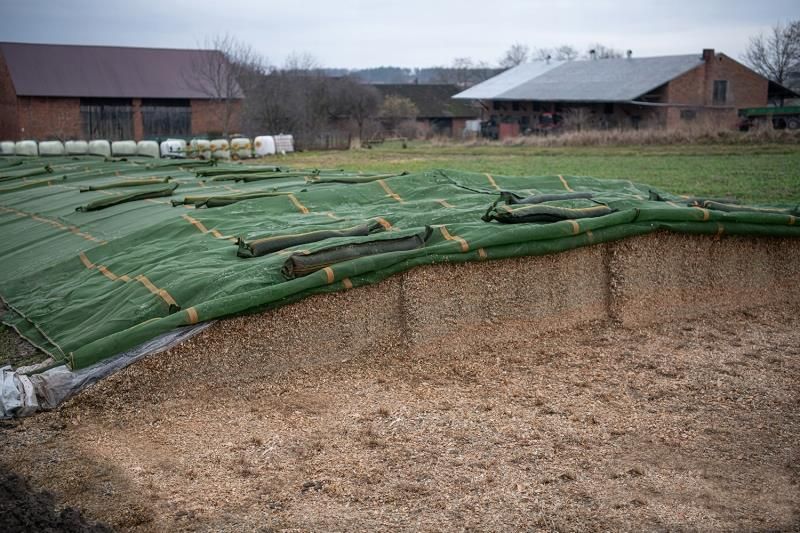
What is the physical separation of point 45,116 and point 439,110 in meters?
31.0

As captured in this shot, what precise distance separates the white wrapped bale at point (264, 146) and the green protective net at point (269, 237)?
20.2 meters

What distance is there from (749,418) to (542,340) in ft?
6.81

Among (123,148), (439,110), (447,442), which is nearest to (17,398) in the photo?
(447,442)

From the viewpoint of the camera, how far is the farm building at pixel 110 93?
37125 mm

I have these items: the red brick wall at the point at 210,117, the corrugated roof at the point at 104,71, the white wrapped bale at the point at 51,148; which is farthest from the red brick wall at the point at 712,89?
the white wrapped bale at the point at 51,148

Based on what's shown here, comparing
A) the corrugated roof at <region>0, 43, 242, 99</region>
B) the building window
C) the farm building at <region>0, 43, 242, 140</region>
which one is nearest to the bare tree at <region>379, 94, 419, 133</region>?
the farm building at <region>0, 43, 242, 140</region>

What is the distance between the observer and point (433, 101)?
61.8m

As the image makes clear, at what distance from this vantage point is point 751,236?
8.27 metres

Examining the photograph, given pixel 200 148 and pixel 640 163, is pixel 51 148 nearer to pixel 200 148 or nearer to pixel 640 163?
pixel 200 148

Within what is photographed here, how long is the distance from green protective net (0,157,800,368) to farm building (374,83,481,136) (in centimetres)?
4921

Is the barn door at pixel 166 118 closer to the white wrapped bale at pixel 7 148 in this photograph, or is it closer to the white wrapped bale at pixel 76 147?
the white wrapped bale at pixel 7 148

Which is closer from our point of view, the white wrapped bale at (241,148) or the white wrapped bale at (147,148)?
the white wrapped bale at (147,148)

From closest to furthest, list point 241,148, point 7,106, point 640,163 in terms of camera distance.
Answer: point 640,163
point 241,148
point 7,106

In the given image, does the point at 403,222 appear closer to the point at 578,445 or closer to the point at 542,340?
the point at 542,340
